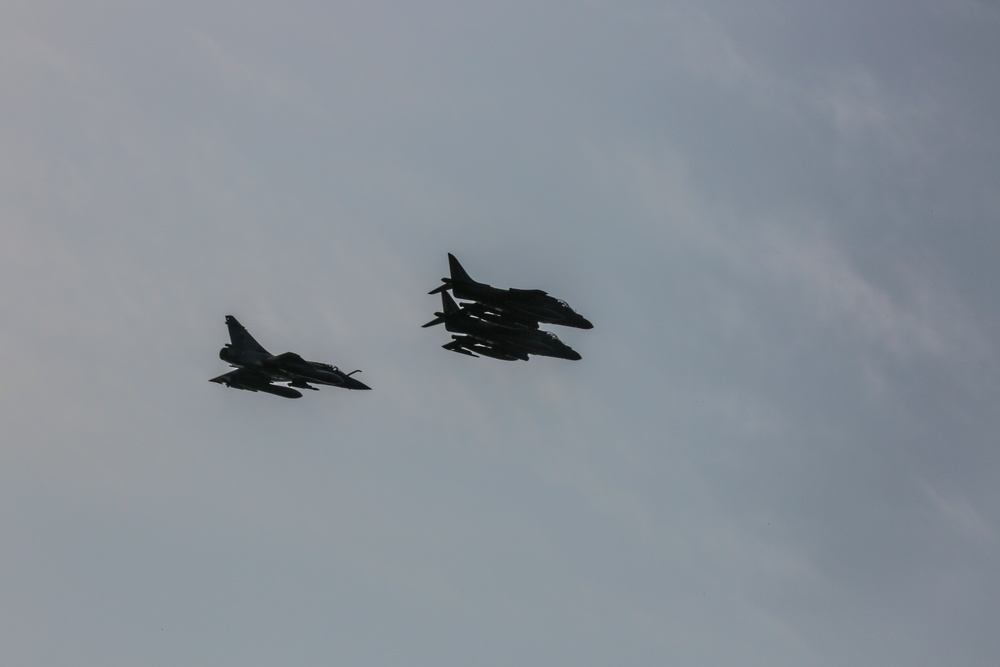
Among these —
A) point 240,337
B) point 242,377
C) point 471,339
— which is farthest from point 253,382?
point 471,339

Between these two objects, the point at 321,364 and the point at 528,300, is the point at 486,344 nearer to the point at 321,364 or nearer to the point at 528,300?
the point at 528,300

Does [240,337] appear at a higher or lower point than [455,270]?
lower

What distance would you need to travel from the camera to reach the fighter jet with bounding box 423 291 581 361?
334ft

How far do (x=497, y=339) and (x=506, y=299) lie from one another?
4.71 metres

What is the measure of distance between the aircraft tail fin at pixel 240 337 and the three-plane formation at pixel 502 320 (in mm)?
17678

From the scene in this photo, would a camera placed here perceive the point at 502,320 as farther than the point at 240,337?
No

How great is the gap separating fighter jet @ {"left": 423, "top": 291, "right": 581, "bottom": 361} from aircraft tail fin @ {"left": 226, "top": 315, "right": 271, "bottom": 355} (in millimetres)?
17495

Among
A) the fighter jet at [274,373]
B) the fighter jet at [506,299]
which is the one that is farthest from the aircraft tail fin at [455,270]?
the fighter jet at [274,373]

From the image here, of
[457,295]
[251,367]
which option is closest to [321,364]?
[251,367]

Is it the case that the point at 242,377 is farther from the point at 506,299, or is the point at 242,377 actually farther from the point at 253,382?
the point at 506,299

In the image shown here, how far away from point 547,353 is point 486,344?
5803 mm

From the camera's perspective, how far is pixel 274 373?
102m

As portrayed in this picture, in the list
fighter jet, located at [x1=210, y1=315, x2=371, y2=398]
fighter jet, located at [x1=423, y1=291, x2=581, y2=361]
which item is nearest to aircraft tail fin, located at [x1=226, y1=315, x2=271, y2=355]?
fighter jet, located at [x1=210, y1=315, x2=371, y2=398]

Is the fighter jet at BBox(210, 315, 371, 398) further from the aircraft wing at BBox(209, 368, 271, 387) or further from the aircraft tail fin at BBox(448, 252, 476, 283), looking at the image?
the aircraft tail fin at BBox(448, 252, 476, 283)
